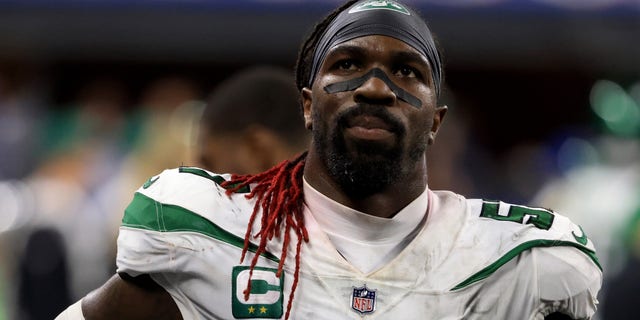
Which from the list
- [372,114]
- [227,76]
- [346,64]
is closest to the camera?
[372,114]

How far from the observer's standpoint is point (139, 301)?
2986 mm

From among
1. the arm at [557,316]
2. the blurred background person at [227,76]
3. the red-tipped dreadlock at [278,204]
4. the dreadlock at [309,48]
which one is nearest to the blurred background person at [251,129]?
the dreadlock at [309,48]

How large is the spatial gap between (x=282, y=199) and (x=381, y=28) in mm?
456

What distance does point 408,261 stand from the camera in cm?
297

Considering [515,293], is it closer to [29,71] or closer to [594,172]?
[594,172]

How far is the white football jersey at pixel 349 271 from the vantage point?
2.89 metres

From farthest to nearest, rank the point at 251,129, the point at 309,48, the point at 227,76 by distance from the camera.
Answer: the point at 227,76 < the point at 251,129 < the point at 309,48

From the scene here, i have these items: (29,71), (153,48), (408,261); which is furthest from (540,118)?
(408,261)

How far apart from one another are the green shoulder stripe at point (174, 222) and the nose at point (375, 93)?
0.41 metres

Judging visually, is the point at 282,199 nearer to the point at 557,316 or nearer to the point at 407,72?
the point at 407,72

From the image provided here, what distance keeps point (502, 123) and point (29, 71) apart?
154 inches

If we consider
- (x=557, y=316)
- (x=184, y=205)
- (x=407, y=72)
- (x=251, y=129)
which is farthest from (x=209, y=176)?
(x=251, y=129)

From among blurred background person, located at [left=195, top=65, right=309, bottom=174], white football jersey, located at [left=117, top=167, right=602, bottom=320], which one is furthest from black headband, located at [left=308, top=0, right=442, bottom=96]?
blurred background person, located at [left=195, top=65, right=309, bottom=174]

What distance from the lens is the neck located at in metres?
3.03
